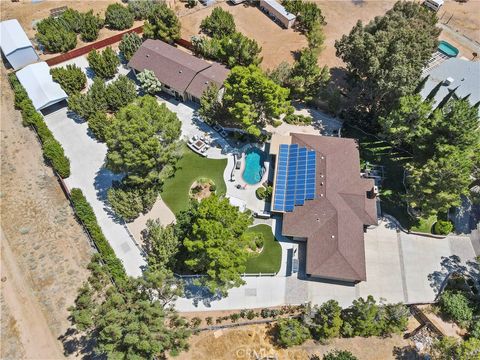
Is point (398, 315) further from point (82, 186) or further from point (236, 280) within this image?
point (82, 186)

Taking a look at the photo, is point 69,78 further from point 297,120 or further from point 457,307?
point 457,307

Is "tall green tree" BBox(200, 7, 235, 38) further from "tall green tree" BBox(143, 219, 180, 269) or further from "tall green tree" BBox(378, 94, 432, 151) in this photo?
"tall green tree" BBox(143, 219, 180, 269)

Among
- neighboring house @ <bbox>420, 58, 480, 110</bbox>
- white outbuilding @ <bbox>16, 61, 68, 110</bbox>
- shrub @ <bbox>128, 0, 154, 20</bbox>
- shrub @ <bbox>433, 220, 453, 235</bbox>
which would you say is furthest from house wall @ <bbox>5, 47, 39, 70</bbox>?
shrub @ <bbox>433, 220, 453, 235</bbox>

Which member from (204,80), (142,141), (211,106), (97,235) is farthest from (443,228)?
(97,235)

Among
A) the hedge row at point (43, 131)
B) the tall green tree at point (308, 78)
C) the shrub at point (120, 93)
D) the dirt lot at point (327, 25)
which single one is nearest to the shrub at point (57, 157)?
the hedge row at point (43, 131)

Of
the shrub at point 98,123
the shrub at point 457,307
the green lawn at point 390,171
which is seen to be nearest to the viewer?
the shrub at point 457,307

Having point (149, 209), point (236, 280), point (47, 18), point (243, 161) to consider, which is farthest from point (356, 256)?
point (47, 18)

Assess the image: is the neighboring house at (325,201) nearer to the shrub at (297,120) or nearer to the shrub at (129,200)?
the shrub at (297,120)
